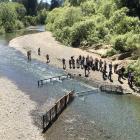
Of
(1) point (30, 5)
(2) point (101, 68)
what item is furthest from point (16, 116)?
(1) point (30, 5)

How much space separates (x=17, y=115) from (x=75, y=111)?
664cm

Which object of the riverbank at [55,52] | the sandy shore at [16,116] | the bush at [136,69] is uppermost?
the bush at [136,69]

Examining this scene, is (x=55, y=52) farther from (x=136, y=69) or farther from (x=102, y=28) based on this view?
(x=136, y=69)

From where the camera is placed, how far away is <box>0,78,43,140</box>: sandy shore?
33750 mm

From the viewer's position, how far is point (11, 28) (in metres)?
144

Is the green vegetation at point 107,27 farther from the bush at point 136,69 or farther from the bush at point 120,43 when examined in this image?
the bush at point 136,69

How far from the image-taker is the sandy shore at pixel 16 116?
3375cm

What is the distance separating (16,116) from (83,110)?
7782mm

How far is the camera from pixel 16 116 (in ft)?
127

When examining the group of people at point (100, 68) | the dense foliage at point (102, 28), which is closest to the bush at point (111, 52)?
the dense foliage at point (102, 28)

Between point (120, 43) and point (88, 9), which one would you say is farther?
point (88, 9)

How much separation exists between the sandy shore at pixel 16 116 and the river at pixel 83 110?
110cm

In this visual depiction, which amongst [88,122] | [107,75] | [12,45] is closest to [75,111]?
[88,122]

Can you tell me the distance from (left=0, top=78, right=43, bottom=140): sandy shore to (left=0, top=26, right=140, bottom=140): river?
1.10 m
